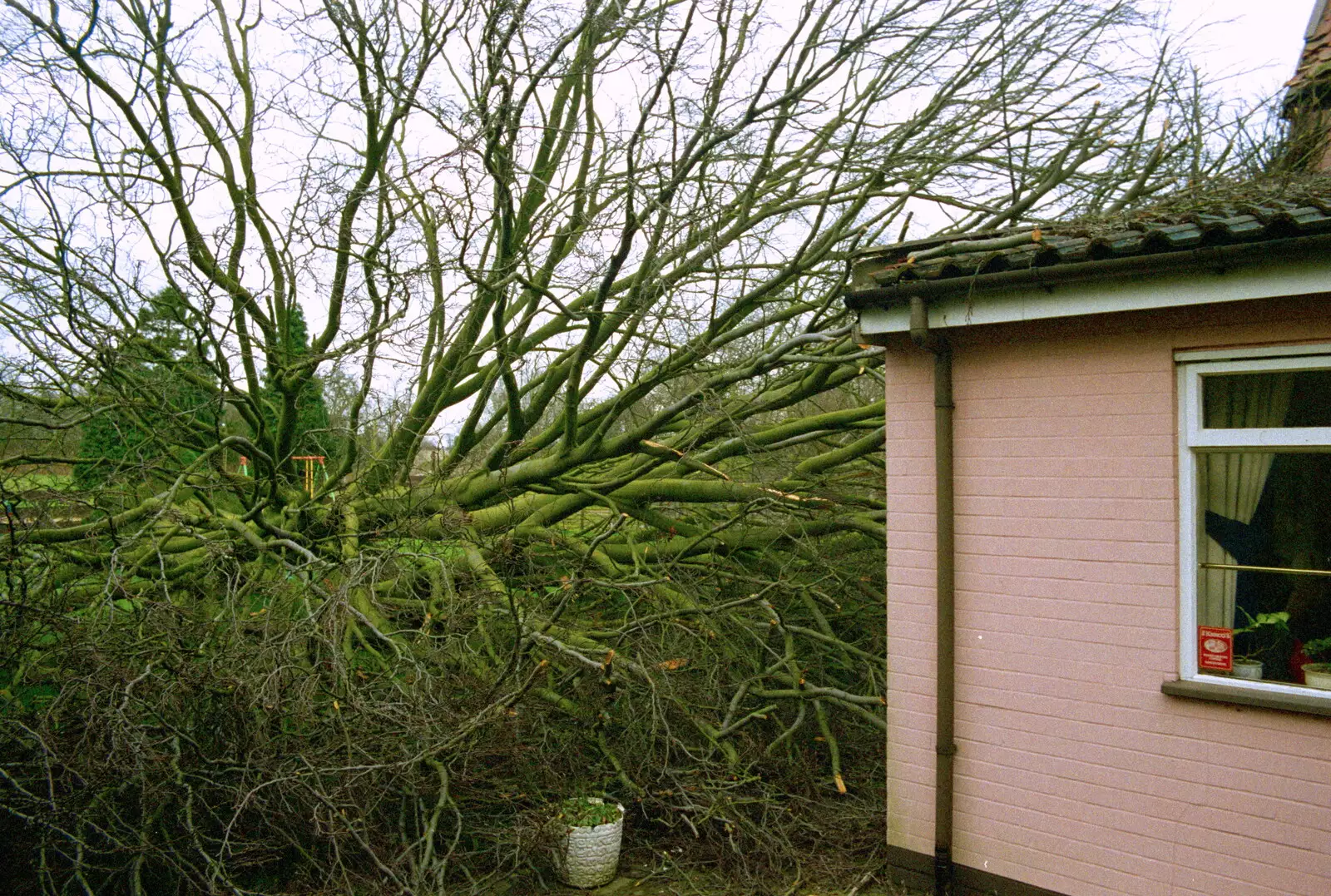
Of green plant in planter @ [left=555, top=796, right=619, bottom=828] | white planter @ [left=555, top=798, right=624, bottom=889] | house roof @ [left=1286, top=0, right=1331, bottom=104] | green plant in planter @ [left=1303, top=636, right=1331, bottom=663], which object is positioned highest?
house roof @ [left=1286, top=0, right=1331, bottom=104]

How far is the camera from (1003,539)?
18.2ft

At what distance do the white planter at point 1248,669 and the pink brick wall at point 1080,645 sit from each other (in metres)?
0.19

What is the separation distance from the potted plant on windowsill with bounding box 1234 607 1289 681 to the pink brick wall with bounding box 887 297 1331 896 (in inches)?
8.4

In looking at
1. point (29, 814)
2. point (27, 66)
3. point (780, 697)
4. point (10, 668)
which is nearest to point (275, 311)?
point (27, 66)

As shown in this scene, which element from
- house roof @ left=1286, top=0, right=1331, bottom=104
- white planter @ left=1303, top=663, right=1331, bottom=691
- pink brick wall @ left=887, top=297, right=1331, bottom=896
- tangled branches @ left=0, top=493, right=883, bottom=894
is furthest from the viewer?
house roof @ left=1286, top=0, right=1331, bottom=104

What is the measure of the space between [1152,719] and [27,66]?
1003 centimetres

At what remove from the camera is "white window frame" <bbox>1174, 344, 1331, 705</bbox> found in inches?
187

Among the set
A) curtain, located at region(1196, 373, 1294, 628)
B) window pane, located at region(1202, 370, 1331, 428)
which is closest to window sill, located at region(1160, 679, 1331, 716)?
curtain, located at region(1196, 373, 1294, 628)

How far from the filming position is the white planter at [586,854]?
6.20m

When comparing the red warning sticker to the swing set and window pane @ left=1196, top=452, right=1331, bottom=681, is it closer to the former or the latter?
window pane @ left=1196, top=452, right=1331, bottom=681

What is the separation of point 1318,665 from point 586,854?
4.39m

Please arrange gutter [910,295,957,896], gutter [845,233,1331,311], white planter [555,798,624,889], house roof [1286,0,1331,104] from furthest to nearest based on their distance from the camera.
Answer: house roof [1286,0,1331,104] < white planter [555,798,624,889] < gutter [910,295,957,896] < gutter [845,233,1331,311]

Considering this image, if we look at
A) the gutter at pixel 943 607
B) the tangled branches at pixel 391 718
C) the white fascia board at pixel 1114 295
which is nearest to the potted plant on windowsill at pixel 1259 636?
the gutter at pixel 943 607

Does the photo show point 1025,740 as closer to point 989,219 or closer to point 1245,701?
point 1245,701
